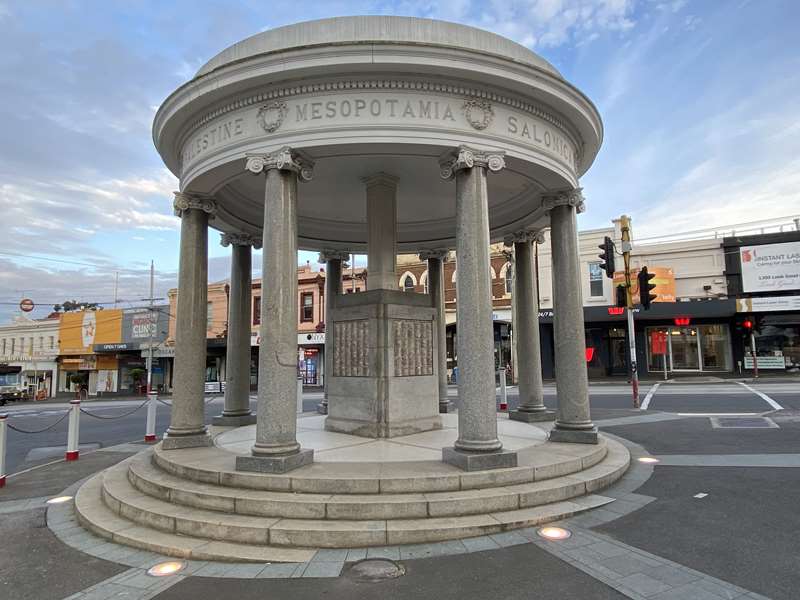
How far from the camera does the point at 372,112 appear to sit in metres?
7.31

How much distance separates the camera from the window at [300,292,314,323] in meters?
40.2

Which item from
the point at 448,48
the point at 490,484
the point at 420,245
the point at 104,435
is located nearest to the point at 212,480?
the point at 490,484

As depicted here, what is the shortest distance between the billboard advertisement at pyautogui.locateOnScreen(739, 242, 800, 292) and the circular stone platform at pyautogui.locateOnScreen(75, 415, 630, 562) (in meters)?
30.3

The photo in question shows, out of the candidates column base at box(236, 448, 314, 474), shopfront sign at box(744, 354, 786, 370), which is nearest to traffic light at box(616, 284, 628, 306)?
column base at box(236, 448, 314, 474)

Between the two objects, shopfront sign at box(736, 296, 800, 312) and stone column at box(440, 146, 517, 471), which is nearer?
stone column at box(440, 146, 517, 471)

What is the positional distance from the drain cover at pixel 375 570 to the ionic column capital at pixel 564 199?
24.6ft

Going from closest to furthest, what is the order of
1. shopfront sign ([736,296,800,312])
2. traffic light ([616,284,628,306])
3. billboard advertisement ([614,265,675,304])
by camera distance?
traffic light ([616,284,628,306])
shopfront sign ([736,296,800,312])
billboard advertisement ([614,265,675,304])

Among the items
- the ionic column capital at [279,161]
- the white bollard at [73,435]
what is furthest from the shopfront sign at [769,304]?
the white bollard at [73,435]

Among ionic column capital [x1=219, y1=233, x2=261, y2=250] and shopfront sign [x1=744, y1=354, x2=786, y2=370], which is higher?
ionic column capital [x1=219, y1=233, x2=261, y2=250]

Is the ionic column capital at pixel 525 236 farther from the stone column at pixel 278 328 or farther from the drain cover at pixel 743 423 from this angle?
the stone column at pixel 278 328

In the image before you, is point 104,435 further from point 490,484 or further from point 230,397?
point 490,484

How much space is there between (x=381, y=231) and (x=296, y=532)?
637 cm

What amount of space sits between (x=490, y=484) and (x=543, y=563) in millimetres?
1707

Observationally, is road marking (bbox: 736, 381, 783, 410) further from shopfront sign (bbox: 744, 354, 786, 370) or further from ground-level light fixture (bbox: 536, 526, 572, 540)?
ground-level light fixture (bbox: 536, 526, 572, 540)
